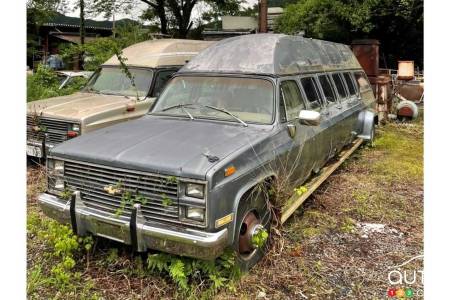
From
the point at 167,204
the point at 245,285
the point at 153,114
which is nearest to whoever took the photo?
the point at 167,204

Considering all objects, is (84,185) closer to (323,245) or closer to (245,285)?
(245,285)

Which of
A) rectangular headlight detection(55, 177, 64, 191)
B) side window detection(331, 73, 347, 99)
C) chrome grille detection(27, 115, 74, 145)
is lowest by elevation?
rectangular headlight detection(55, 177, 64, 191)

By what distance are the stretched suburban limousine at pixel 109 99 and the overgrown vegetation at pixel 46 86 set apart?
1.73m

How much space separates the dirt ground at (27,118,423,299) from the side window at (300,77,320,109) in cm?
139

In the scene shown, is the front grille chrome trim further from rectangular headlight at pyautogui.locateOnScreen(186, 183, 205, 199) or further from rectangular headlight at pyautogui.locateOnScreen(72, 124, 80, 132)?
rectangular headlight at pyautogui.locateOnScreen(72, 124, 80, 132)

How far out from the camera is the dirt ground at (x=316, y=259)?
400cm

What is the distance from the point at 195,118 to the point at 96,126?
2788mm

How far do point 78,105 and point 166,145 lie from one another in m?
4.04

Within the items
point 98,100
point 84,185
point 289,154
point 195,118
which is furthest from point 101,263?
point 98,100

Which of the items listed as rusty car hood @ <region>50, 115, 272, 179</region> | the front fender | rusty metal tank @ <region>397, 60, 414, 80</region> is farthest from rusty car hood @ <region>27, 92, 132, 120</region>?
rusty metal tank @ <region>397, 60, 414, 80</region>

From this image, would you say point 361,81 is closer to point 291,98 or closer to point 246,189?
point 291,98

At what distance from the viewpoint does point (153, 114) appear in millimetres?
5438

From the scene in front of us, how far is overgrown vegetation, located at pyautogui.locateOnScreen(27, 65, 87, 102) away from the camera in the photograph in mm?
10250

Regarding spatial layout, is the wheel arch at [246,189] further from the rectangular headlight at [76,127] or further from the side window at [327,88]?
the rectangular headlight at [76,127]
